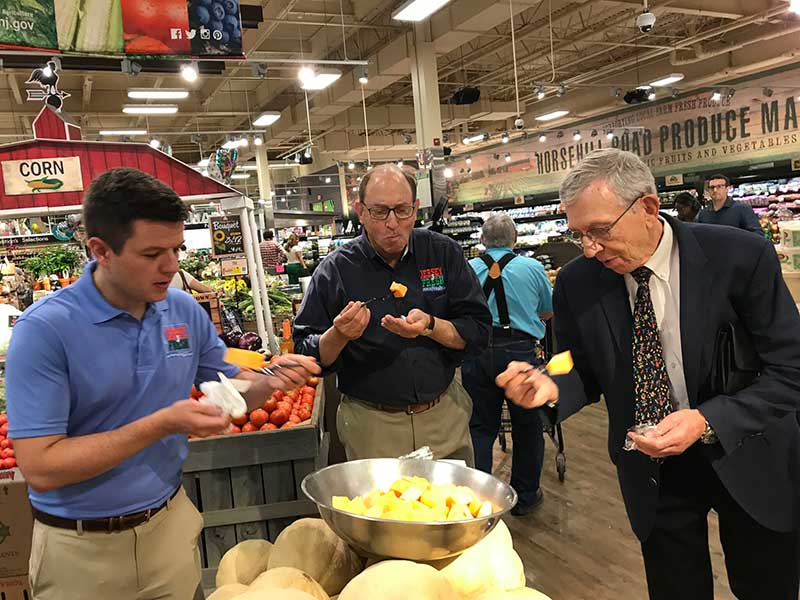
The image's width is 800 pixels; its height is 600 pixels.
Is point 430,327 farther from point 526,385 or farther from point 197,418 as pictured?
point 197,418

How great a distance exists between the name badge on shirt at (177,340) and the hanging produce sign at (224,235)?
4675mm

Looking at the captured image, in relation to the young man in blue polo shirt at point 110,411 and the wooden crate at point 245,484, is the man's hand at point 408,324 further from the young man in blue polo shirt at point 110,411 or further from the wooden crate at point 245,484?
the wooden crate at point 245,484

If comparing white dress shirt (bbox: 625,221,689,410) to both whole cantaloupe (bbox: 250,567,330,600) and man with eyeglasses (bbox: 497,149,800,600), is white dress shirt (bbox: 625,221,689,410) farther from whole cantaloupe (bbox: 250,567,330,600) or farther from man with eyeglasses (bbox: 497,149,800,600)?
whole cantaloupe (bbox: 250,567,330,600)

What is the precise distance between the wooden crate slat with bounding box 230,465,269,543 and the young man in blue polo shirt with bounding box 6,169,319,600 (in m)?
1.20

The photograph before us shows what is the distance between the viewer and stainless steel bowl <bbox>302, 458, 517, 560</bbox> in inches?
47.4

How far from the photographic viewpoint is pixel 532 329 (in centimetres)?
458

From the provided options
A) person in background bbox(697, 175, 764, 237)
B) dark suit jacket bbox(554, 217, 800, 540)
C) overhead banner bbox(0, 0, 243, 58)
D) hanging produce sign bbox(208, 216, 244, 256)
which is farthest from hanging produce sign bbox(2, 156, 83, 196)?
person in background bbox(697, 175, 764, 237)

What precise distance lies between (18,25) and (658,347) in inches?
207

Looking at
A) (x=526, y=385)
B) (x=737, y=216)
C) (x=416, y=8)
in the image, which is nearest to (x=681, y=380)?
(x=526, y=385)

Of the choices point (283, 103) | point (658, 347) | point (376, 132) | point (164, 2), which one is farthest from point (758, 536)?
point (376, 132)

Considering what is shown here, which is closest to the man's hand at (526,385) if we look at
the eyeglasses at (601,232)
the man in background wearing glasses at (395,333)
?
the eyeglasses at (601,232)

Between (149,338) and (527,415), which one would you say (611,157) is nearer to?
(149,338)

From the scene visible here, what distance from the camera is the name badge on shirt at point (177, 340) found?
1852 mm

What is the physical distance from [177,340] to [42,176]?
3.13 m
